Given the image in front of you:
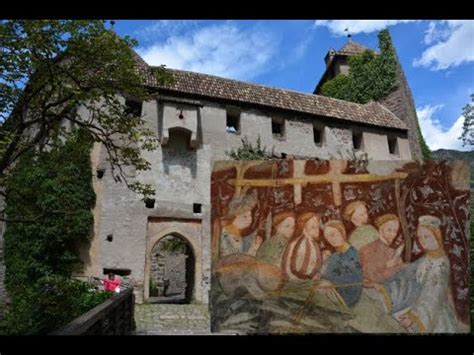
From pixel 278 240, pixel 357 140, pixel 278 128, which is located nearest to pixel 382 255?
pixel 278 240

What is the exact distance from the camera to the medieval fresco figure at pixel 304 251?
7.76m

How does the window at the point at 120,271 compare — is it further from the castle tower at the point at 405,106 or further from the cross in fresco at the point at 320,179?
the castle tower at the point at 405,106

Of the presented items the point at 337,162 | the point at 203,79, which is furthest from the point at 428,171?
the point at 203,79

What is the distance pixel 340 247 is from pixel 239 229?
5.96ft

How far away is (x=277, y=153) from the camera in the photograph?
2042 centimetres

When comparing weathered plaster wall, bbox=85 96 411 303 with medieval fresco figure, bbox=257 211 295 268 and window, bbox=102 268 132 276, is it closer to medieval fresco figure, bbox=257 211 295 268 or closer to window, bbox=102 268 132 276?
window, bbox=102 268 132 276

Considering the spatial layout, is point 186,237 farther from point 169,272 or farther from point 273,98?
point 169,272

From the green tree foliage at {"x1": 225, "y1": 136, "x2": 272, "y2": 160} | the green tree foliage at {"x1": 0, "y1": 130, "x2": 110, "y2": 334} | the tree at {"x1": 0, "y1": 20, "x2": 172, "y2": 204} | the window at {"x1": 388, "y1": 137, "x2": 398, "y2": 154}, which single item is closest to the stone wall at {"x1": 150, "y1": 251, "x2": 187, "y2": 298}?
the green tree foliage at {"x1": 225, "y1": 136, "x2": 272, "y2": 160}

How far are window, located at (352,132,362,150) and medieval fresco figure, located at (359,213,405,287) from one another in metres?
15.5

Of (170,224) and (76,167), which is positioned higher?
(76,167)

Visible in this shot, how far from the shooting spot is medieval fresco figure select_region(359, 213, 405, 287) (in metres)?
7.71

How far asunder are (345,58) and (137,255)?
22.9 m

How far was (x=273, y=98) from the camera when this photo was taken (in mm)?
21641
